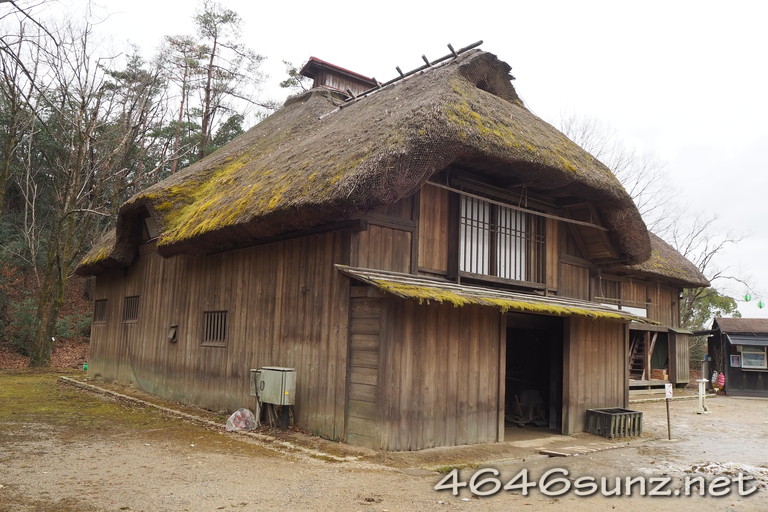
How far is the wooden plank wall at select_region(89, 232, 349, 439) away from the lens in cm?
877

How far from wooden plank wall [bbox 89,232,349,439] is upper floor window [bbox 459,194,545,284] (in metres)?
2.53

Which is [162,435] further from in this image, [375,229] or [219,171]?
[219,171]

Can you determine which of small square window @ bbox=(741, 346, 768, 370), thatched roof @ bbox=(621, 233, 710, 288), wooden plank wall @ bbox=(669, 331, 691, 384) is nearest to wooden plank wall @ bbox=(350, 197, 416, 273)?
thatched roof @ bbox=(621, 233, 710, 288)

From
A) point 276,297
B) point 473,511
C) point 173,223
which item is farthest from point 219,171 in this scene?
point 473,511

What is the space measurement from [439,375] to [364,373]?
3.92 feet

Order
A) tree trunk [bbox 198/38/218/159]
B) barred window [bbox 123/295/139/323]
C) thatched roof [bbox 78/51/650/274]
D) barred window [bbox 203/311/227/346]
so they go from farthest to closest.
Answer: tree trunk [bbox 198/38/218/159]
barred window [bbox 123/295/139/323]
barred window [bbox 203/311/227/346]
thatched roof [bbox 78/51/650/274]

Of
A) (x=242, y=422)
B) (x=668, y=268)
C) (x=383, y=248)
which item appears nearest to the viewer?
(x=383, y=248)

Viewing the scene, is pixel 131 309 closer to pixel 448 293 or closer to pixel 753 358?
pixel 448 293

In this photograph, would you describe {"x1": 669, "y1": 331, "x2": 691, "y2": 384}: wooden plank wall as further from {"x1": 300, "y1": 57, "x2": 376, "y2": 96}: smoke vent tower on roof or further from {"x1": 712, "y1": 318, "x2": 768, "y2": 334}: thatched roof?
{"x1": 300, "y1": 57, "x2": 376, "y2": 96}: smoke vent tower on roof

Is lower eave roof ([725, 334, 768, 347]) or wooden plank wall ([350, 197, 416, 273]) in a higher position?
wooden plank wall ([350, 197, 416, 273])

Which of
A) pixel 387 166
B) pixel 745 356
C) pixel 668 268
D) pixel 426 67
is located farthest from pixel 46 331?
pixel 745 356

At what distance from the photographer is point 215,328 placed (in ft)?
38.4

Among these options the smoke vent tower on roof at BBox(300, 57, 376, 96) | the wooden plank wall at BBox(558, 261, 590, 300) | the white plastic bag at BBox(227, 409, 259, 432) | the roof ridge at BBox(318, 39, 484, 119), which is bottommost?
the white plastic bag at BBox(227, 409, 259, 432)

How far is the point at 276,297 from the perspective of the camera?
32.9 ft
